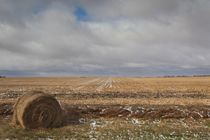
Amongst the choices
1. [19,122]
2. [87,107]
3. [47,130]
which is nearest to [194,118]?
[87,107]

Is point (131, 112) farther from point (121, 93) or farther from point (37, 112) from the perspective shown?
point (121, 93)

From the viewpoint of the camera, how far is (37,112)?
10.5 meters

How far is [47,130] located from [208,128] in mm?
9723

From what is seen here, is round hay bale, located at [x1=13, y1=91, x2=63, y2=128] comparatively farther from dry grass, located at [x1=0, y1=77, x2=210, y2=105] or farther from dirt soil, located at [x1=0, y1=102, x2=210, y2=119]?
dry grass, located at [x1=0, y1=77, x2=210, y2=105]

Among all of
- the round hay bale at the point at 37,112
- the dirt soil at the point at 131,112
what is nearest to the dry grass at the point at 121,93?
the dirt soil at the point at 131,112

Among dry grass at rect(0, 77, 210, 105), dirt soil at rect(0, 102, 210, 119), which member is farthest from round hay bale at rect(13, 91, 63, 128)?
dry grass at rect(0, 77, 210, 105)

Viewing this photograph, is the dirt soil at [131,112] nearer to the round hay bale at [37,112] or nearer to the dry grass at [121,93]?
the round hay bale at [37,112]

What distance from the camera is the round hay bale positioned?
10.3 m

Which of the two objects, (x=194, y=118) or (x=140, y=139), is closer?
(x=140, y=139)

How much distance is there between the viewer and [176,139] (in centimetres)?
892

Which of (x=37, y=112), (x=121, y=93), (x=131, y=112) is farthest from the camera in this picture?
(x=121, y=93)

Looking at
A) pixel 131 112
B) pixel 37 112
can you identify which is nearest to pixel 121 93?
pixel 131 112

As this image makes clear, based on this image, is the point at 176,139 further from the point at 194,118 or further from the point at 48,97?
the point at 48,97

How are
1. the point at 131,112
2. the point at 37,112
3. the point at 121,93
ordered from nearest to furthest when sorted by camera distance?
the point at 37,112 → the point at 131,112 → the point at 121,93
